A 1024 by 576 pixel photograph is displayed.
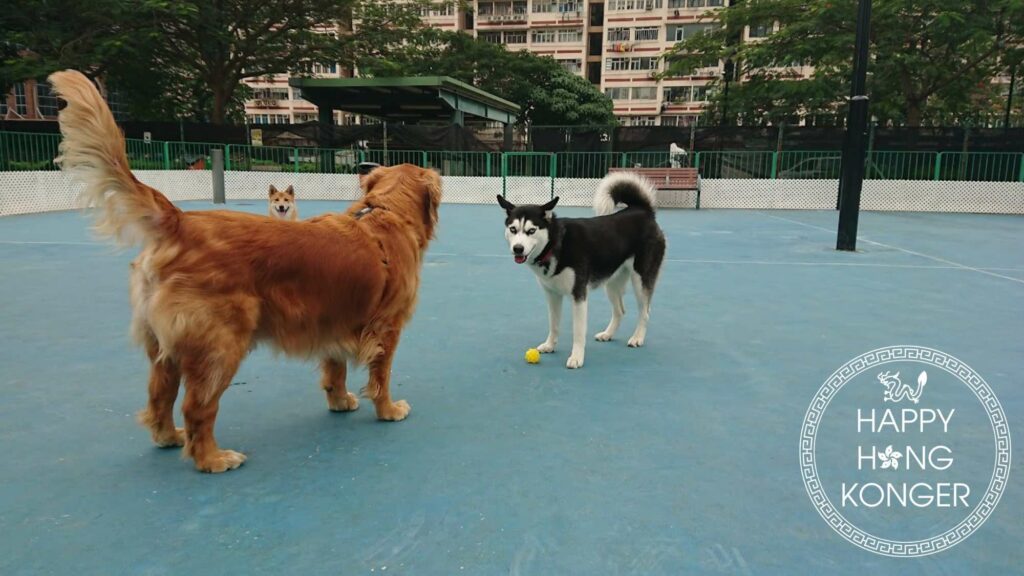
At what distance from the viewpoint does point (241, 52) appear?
23.5 metres

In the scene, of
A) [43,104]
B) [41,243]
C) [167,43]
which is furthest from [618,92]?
[41,243]

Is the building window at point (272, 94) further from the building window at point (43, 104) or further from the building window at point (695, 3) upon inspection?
the building window at point (695, 3)

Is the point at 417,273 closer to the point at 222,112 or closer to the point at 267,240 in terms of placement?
the point at 267,240

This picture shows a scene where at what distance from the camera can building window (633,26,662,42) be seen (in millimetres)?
56794

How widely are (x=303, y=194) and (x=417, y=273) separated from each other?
18320mm

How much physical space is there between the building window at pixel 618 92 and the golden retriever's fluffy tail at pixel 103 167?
60118 mm

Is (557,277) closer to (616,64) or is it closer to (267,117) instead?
(616,64)

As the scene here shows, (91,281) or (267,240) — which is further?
(91,281)

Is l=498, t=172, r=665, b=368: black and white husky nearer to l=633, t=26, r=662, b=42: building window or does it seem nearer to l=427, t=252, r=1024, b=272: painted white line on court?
l=427, t=252, r=1024, b=272: painted white line on court

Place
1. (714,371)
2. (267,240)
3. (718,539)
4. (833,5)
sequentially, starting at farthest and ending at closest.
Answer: (833,5)
(714,371)
(267,240)
(718,539)

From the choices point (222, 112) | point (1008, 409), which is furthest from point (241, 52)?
point (1008, 409)

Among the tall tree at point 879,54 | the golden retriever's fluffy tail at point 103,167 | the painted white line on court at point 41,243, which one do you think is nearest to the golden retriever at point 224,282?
the golden retriever's fluffy tail at point 103,167

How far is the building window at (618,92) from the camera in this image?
58406mm
